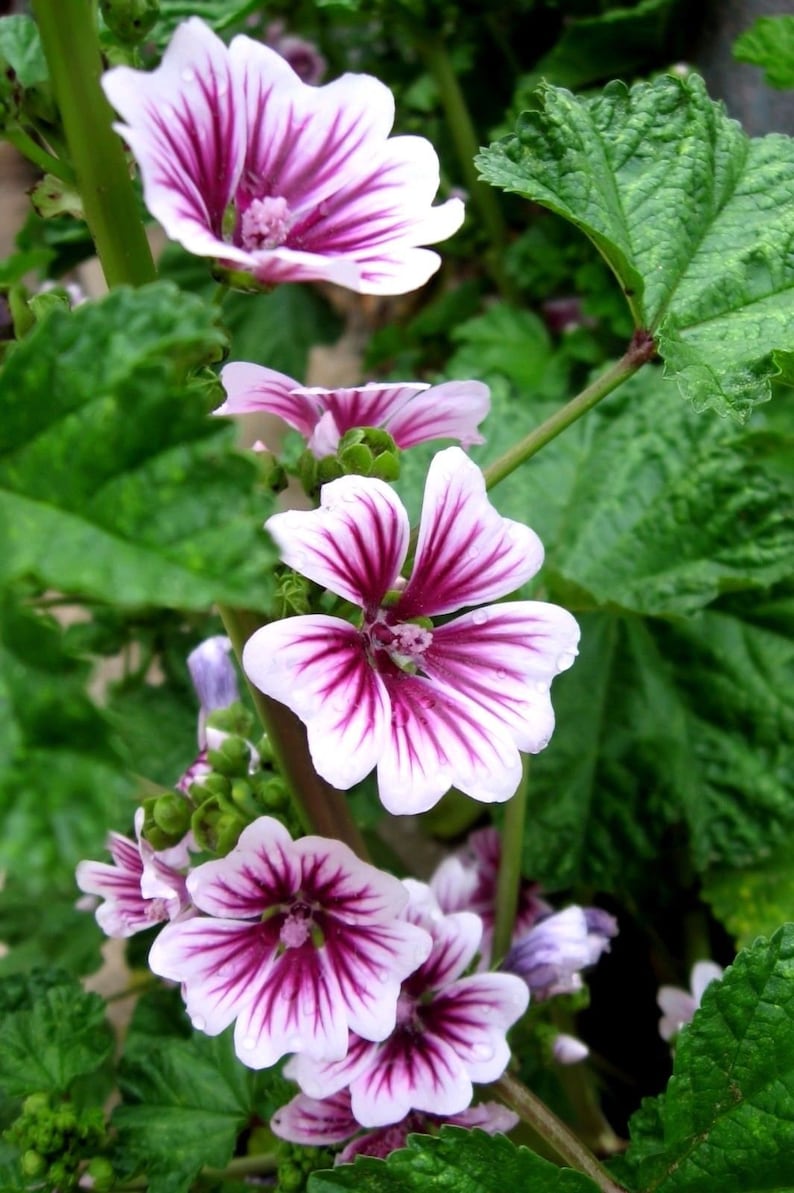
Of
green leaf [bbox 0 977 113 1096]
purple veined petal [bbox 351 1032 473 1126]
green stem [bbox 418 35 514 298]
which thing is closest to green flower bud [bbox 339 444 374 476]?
purple veined petal [bbox 351 1032 473 1126]

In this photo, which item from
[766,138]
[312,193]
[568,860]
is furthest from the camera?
[568,860]

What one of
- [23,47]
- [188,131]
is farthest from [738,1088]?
[23,47]

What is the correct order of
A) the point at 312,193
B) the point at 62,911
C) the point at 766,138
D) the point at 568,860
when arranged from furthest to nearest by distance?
1. the point at 62,911
2. the point at 568,860
3. the point at 766,138
4. the point at 312,193

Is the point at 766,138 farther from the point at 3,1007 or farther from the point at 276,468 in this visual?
the point at 3,1007

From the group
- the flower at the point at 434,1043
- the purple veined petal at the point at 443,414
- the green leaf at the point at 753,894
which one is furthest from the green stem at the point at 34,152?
the green leaf at the point at 753,894

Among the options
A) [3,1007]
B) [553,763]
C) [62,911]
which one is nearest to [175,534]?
[3,1007]

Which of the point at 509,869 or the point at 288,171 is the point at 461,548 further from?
the point at 509,869
